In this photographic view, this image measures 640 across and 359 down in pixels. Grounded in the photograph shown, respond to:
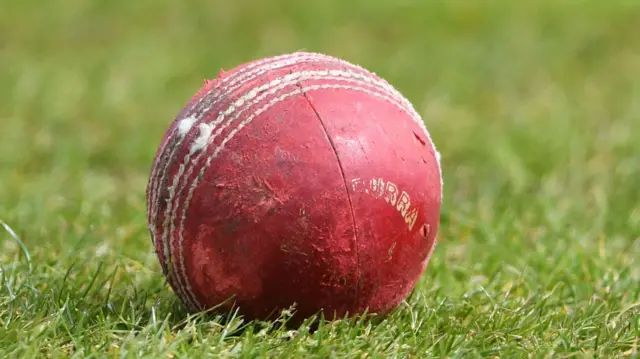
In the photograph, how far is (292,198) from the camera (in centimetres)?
330

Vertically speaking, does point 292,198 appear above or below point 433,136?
above

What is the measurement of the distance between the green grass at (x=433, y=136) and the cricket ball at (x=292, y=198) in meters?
Answer: 0.16

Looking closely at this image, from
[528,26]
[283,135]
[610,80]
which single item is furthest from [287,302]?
[528,26]

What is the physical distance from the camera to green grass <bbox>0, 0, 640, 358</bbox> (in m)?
3.52

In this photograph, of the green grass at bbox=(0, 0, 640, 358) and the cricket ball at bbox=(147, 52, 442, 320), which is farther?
the green grass at bbox=(0, 0, 640, 358)

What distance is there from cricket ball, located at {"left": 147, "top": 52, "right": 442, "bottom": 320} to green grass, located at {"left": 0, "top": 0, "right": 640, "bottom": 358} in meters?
0.16

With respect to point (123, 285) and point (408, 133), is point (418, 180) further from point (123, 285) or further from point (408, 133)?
point (123, 285)

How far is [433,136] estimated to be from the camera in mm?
6945

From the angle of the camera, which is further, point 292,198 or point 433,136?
point 433,136

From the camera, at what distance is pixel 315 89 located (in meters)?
3.50

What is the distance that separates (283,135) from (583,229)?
2485mm

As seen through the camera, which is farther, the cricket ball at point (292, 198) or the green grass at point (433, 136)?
the green grass at point (433, 136)

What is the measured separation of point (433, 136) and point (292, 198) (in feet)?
12.4

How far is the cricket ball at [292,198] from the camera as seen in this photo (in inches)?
131
